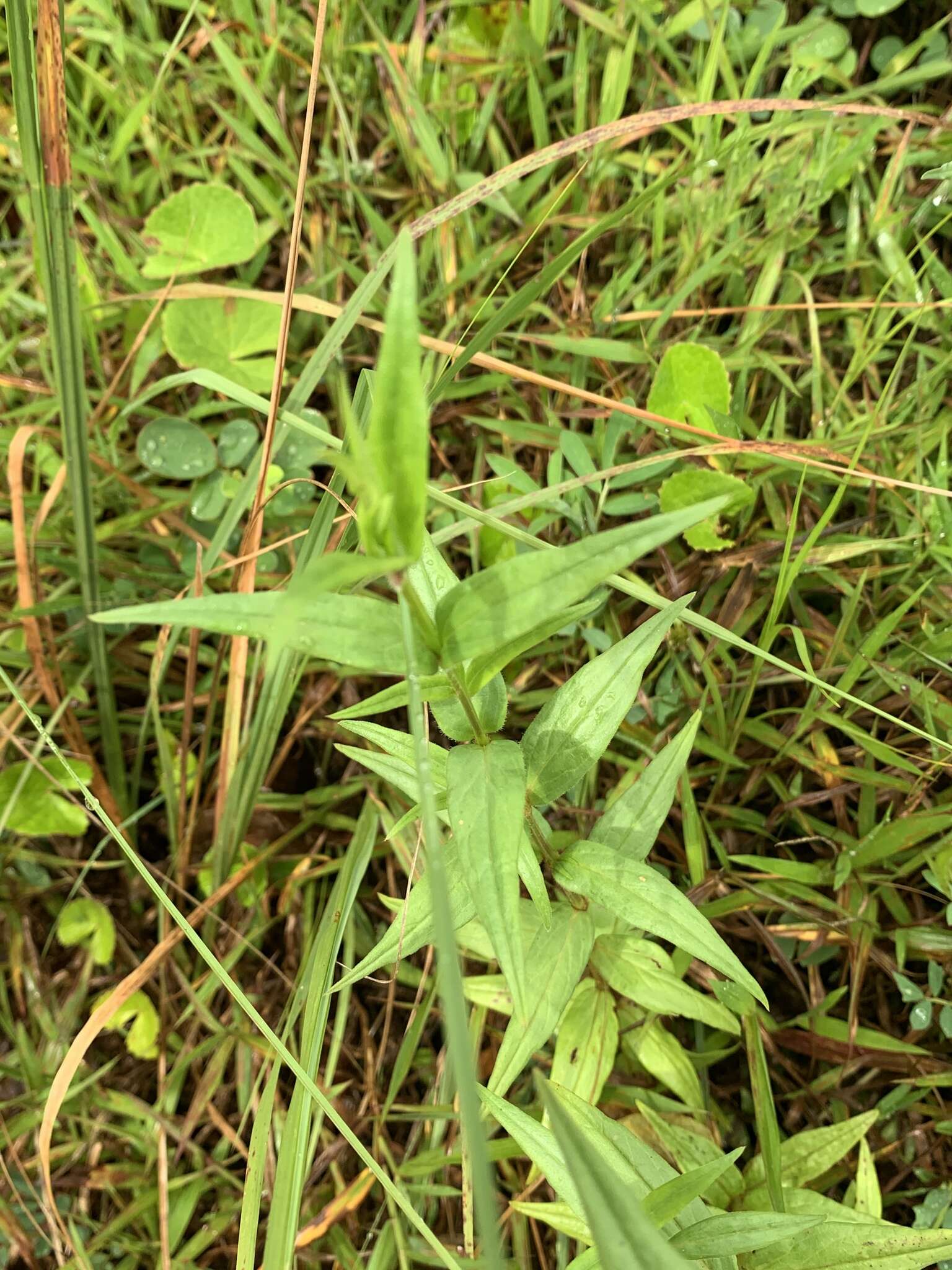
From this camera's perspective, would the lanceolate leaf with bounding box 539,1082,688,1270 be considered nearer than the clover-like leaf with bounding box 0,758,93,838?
Yes

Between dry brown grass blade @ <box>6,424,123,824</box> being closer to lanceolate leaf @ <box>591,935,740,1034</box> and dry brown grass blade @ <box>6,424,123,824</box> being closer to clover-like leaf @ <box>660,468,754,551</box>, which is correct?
lanceolate leaf @ <box>591,935,740,1034</box>

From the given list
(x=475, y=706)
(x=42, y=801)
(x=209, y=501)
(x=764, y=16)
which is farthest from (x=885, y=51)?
(x=42, y=801)

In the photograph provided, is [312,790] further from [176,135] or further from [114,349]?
[176,135]

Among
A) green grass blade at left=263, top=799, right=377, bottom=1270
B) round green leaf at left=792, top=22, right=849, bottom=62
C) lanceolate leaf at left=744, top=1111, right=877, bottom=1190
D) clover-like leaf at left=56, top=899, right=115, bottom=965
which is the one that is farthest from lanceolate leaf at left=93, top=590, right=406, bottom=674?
round green leaf at left=792, top=22, right=849, bottom=62

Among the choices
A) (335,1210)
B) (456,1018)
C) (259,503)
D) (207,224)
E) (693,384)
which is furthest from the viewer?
(207,224)

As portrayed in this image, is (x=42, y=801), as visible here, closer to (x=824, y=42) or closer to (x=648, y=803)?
(x=648, y=803)

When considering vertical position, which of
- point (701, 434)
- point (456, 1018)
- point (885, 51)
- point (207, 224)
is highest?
point (885, 51)

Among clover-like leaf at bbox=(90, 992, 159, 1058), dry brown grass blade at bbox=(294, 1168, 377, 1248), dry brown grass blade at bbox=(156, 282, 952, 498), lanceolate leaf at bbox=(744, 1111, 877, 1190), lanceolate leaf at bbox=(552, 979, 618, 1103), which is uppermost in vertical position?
dry brown grass blade at bbox=(156, 282, 952, 498)
